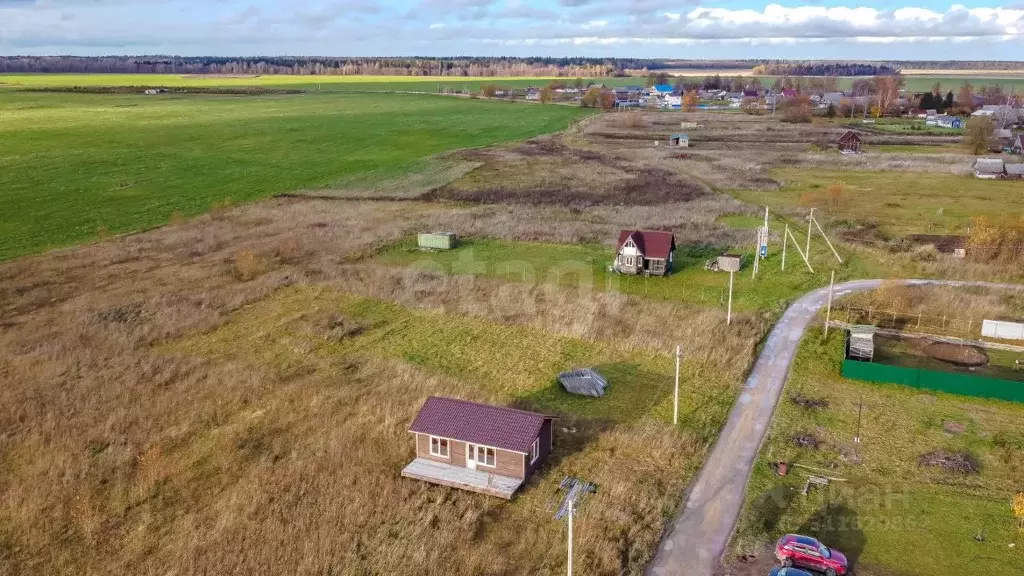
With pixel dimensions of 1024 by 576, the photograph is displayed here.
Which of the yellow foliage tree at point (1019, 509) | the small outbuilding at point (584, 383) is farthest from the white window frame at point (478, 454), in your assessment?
the yellow foliage tree at point (1019, 509)

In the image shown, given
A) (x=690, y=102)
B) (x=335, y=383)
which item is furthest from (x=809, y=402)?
(x=690, y=102)

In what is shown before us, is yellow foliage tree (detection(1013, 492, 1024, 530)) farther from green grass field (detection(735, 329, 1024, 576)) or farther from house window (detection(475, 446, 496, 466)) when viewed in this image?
house window (detection(475, 446, 496, 466))

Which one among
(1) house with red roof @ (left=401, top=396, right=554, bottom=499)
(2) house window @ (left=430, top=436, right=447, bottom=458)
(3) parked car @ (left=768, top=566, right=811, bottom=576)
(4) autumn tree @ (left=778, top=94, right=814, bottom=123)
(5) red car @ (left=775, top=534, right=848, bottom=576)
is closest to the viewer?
(3) parked car @ (left=768, top=566, right=811, bottom=576)

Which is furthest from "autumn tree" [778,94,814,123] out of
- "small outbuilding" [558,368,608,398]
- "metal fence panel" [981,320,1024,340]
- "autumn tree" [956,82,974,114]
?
"small outbuilding" [558,368,608,398]

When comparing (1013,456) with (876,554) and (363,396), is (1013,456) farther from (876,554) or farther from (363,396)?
(363,396)

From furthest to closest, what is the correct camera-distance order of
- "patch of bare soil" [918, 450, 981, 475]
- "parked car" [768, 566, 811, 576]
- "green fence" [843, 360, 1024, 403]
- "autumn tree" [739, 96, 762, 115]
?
1. "autumn tree" [739, 96, 762, 115]
2. "green fence" [843, 360, 1024, 403]
3. "patch of bare soil" [918, 450, 981, 475]
4. "parked car" [768, 566, 811, 576]

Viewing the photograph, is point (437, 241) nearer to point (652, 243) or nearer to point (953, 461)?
point (652, 243)

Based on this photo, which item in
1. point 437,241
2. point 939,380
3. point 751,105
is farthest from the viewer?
point 751,105
